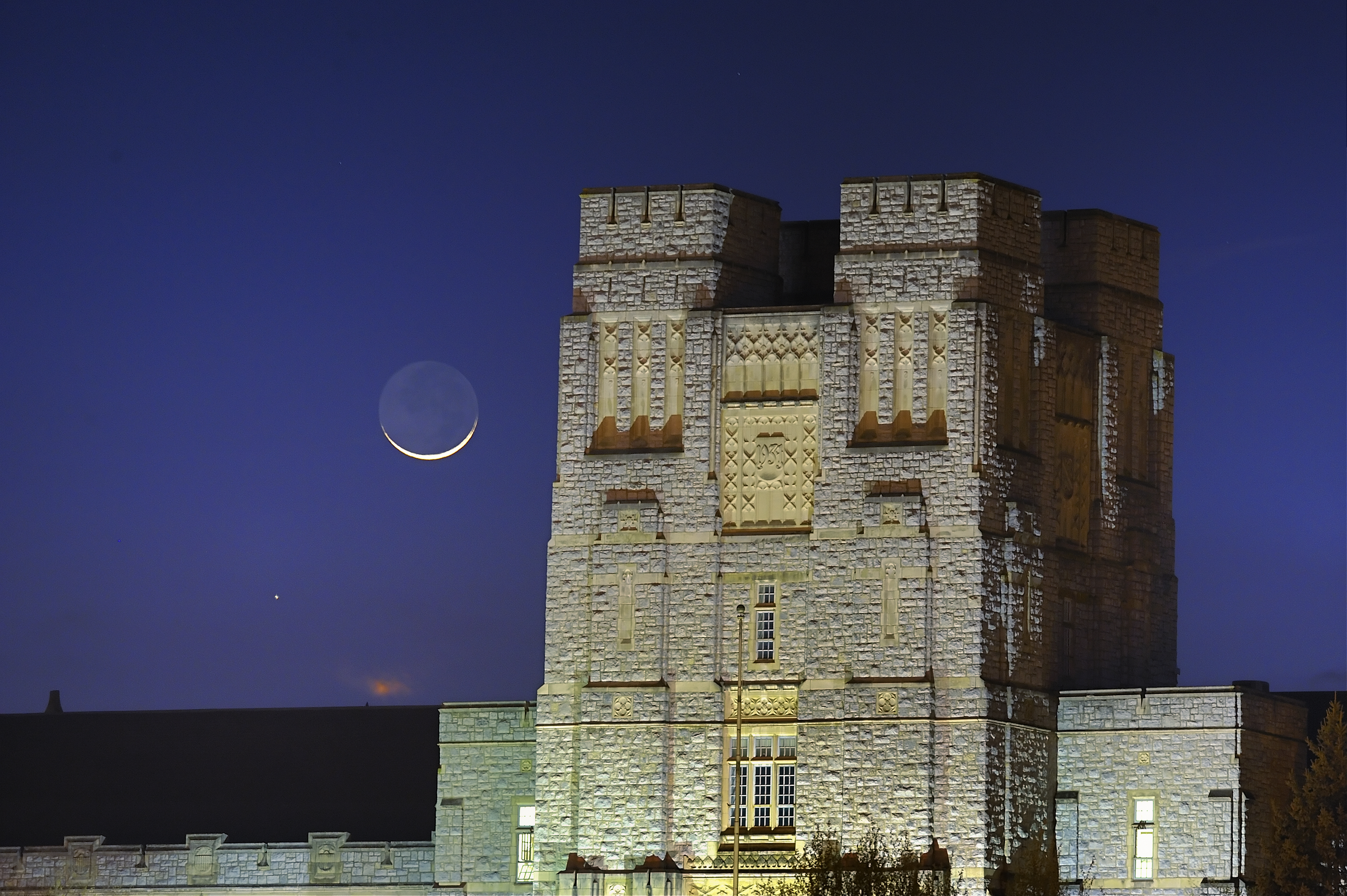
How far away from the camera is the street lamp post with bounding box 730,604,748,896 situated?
229ft

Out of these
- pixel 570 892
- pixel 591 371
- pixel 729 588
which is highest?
pixel 591 371

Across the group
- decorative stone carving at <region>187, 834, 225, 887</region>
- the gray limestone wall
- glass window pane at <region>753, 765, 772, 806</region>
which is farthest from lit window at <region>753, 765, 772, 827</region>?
decorative stone carving at <region>187, 834, 225, 887</region>

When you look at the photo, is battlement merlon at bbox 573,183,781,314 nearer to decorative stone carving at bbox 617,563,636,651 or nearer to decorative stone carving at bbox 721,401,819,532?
decorative stone carving at bbox 721,401,819,532

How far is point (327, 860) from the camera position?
253 feet

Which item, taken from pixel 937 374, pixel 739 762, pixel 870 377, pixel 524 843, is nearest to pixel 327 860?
pixel 524 843

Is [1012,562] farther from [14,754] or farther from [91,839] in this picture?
[14,754]

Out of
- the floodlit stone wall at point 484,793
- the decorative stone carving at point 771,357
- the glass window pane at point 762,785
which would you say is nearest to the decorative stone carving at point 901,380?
the decorative stone carving at point 771,357

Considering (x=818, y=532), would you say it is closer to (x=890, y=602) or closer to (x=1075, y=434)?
(x=890, y=602)

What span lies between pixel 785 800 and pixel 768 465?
7.27 metres

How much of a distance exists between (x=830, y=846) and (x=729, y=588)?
637 cm

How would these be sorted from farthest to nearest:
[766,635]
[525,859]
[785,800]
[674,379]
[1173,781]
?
A: [525,859], [674,379], [766,635], [785,800], [1173,781]

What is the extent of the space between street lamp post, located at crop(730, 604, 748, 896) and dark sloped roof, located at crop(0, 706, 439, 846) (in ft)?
39.7

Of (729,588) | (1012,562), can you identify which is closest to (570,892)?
(729,588)

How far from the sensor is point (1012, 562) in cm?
7081
